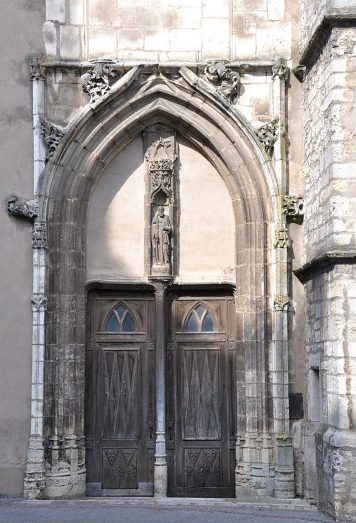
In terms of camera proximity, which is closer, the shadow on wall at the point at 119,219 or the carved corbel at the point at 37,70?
the carved corbel at the point at 37,70

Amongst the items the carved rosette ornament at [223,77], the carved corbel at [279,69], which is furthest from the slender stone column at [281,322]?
the carved rosette ornament at [223,77]

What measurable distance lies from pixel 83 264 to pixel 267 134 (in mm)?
2423

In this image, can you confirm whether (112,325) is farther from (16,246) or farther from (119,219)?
(16,246)

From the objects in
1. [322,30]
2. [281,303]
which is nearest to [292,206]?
[281,303]

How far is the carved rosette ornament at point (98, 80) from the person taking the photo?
9242mm

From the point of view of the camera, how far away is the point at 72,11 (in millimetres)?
9414

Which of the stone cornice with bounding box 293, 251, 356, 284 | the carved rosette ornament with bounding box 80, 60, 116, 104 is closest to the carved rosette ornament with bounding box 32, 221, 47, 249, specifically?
the carved rosette ornament with bounding box 80, 60, 116, 104

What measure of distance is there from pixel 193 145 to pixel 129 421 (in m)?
3.13

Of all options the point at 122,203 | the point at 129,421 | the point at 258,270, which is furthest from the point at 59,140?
the point at 129,421

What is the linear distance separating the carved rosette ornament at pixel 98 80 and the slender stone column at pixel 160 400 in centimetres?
212

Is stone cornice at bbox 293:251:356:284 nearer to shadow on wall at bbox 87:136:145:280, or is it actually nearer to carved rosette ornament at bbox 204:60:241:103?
shadow on wall at bbox 87:136:145:280

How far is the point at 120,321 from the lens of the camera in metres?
9.63

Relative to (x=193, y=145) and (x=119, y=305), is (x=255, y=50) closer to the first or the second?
(x=193, y=145)

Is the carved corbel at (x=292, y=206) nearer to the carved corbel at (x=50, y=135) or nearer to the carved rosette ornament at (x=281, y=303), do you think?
the carved rosette ornament at (x=281, y=303)
